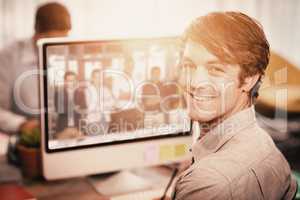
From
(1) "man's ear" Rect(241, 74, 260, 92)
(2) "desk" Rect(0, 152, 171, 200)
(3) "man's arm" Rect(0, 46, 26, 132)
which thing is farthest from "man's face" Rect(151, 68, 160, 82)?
(3) "man's arm" Rect(0, 46, 26, 132)

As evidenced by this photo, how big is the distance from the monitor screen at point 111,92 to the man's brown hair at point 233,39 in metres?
0.21

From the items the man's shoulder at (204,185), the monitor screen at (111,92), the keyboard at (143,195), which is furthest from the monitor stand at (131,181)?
the man's shoulder at (204,185)

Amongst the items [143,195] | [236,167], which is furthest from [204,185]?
[143,195]

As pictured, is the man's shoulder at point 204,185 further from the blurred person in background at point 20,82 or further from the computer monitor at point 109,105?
the blurred person in background at point 20,82

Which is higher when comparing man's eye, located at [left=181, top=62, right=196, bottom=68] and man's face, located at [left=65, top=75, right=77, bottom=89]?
man's eye, located at [left=181, top=62, right=196, bottom=68]

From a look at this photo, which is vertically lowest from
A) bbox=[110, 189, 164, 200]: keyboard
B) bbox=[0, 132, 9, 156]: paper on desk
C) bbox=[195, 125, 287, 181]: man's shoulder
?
bbox=[110, 189, 164, 200]: keyboard

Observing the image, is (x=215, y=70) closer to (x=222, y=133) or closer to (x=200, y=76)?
(x=200, y=76)

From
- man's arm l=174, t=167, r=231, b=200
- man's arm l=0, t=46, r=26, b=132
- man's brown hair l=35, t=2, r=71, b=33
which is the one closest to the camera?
man's arm l=174, t=167, r=231, b=200

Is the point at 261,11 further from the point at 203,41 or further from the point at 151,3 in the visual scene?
the point at 203,41

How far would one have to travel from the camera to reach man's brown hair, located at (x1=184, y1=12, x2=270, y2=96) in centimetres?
165

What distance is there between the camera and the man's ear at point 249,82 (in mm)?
1698

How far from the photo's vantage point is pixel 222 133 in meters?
1.63

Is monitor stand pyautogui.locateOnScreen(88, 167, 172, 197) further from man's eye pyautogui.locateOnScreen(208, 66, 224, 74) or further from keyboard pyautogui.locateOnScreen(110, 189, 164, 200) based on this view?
man's eye pyautogui.locateOnScreen(208, 66, 224, 74)

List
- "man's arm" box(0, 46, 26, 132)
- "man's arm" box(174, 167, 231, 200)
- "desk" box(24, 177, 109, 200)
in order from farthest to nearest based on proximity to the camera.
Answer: "man's arm" box(0, 46, 26, 132), "desk" box(24, 177, 109, 200), "man's arm" box(174, 167, 231, 200)
